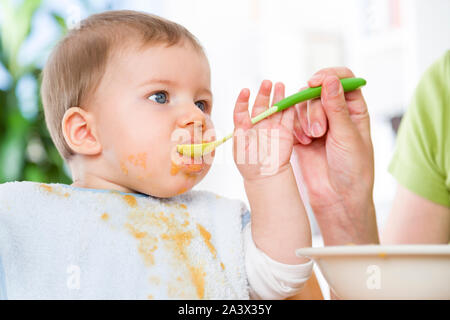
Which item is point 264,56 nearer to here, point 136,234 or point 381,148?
point 381,148

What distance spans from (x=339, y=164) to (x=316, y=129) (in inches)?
3.4

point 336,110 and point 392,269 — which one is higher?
point 336,110

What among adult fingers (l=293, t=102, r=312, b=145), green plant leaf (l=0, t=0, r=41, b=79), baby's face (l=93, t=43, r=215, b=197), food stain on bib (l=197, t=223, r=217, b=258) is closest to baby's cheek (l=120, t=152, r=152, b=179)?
baby's face (l=93, t=43, r=215, b=197)

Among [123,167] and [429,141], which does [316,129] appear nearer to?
[123,167]

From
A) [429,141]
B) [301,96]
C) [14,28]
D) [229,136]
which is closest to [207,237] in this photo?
[229,136]

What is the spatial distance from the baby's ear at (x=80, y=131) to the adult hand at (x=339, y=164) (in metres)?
0.36

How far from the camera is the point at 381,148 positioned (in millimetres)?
3117

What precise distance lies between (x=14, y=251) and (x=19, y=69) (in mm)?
1959

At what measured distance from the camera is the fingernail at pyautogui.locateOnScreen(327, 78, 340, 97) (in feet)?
2.66

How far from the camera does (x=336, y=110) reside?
33.6 inches

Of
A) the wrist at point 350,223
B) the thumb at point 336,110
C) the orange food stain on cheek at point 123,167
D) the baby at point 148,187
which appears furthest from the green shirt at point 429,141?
the orange food stain on cheek at point 123,167

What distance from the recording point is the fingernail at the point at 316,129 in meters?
0.89

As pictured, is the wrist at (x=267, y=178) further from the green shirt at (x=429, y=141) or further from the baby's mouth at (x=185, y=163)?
the green shirt at (x=429, y=141)
